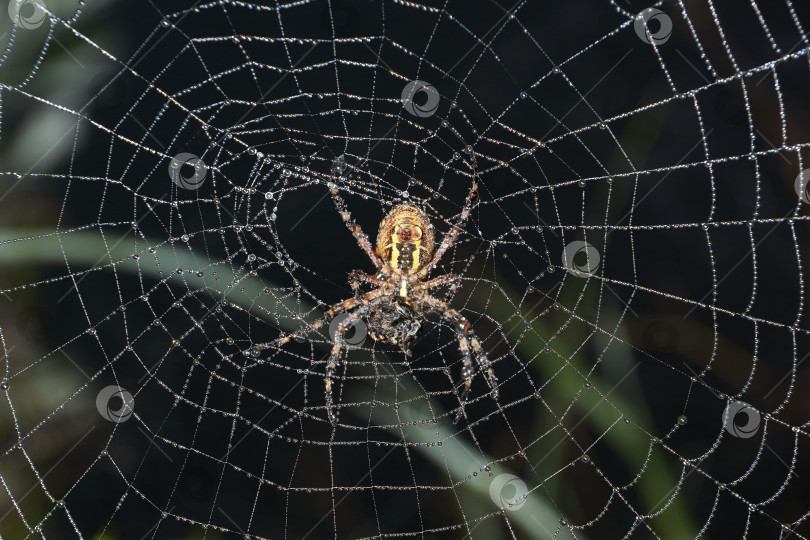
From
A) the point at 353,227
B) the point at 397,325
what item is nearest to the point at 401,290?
the point at 397,325

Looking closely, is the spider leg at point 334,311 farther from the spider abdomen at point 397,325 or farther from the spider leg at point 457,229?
the spider leg at point 457,229

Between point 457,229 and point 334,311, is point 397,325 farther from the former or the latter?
point 457,229

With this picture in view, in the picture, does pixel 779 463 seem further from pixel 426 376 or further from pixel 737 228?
pixel 426 376

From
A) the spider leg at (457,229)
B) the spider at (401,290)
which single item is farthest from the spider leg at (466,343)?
the spider leg at (457,229)

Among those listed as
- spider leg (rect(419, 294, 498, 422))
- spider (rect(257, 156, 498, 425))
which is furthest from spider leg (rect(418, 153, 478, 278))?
spider leg (rect(419, 294, 498, 422))

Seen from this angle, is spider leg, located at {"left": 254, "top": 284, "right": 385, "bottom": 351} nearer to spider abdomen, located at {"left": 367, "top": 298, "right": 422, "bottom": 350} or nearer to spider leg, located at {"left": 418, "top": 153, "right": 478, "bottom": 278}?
spider abdomen, located at {"left": 367, "top": 298, "right": 422, "bottom": 350}

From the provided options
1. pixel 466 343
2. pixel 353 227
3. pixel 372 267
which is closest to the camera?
pixel 353 227

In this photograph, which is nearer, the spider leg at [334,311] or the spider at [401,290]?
the spider at [401,290]
